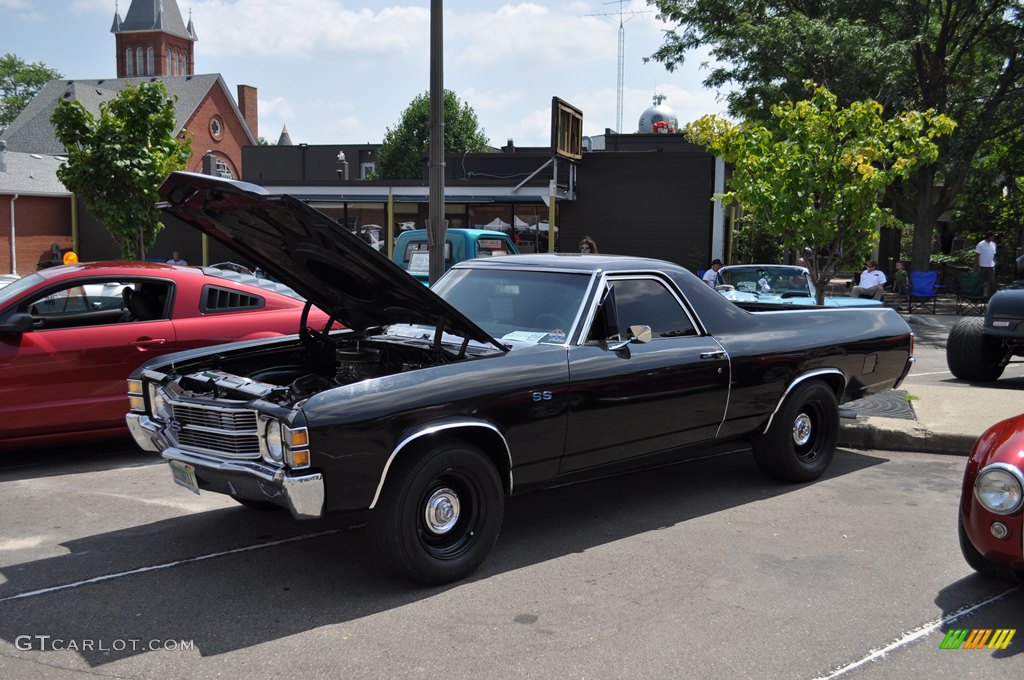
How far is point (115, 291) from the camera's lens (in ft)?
24.2

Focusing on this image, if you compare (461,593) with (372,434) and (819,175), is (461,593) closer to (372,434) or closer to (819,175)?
(372,434)

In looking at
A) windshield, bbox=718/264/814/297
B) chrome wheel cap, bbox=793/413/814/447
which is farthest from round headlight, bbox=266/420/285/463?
windshield, bbox=718/264/814/297

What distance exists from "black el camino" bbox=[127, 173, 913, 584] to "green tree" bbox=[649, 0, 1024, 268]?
54.0 feet

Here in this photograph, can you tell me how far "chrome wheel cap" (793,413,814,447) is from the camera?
646 centimetres

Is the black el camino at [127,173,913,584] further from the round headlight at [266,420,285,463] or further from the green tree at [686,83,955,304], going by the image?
the green tree at [686,83,955,304]

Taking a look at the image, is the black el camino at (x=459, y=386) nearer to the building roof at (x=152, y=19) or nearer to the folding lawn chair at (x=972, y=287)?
the folding lawn chair at (x=972, y=287)

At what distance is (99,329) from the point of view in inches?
273

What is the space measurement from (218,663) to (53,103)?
2436 inches

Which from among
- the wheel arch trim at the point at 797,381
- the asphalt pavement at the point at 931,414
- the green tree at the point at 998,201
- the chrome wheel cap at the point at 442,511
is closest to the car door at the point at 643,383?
the wheel arch trim at the point at 797,381

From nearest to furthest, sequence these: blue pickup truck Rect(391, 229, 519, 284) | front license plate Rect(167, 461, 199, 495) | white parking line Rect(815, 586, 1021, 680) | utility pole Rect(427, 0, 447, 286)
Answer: white parking line Rect(815, 586, 1021, 680), front license plate Rect(167, 461, 199, 495), utility pole Rect(427, 0, 447, 286), blue pickup truck Rect(391, 229, 519, 284)

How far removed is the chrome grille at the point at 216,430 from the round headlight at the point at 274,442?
13 centimetres

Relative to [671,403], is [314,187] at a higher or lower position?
higher

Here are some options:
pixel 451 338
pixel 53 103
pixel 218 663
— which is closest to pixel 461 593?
pixel 218 663

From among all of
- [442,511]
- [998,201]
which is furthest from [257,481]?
[998,201]
